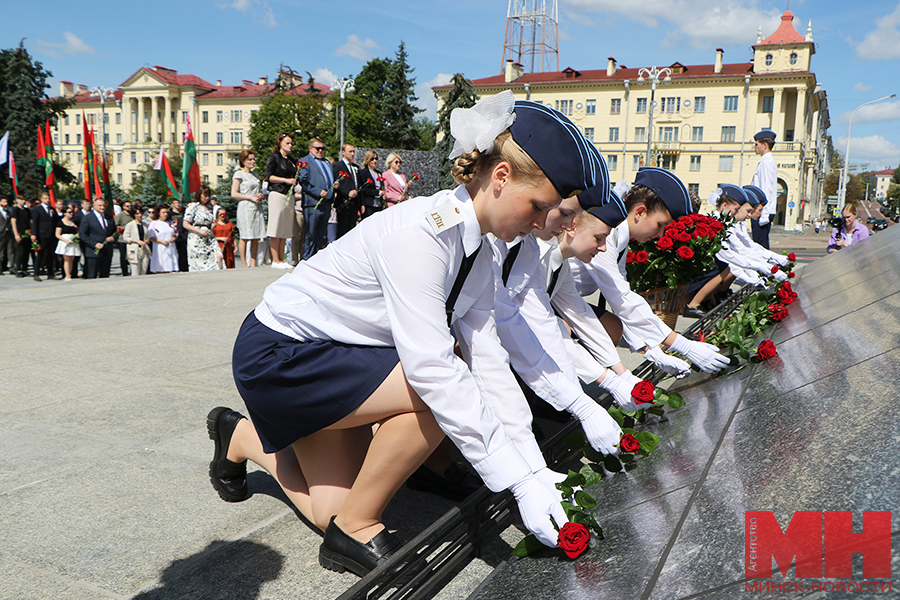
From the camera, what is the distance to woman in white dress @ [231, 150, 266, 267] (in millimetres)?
10656

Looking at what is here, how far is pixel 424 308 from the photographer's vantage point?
6.13ft

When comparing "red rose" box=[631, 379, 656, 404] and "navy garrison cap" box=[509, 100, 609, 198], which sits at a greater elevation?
"navy garrison cap" box=[509, 100, 609, 198]

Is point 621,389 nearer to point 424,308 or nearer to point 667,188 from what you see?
point 424,308

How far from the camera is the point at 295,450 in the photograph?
7.41 ft

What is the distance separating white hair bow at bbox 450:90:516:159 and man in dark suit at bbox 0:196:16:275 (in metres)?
15.4

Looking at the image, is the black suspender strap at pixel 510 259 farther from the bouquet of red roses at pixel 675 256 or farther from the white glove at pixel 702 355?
the bouquet of red roses at pixel 675 256

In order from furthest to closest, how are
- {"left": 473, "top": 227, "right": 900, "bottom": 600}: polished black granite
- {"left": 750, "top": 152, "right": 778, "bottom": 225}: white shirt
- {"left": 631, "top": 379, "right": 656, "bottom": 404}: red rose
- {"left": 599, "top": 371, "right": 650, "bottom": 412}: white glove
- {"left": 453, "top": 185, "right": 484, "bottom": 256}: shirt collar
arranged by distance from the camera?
{"left": 750, "top": 152, "right": 778, "bottom": 225}: white shirt < {"left": 599, "top": 371, "right": 650, "bottom": 412}: white glove < {"left": 631, "top": 379, "right": 656, "bottom": 404}: red rose < {"left": 453, "top": 185, "right": 484, "bottom": 256}: shirt collar < {"left": 473, "top": 227, "right": 900, "bottom": 600}: polished black granite

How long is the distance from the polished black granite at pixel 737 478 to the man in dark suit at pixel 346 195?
26.5 ft

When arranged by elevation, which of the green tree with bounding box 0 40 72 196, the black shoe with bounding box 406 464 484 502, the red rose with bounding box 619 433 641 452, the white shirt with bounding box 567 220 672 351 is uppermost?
the green tree with bounding box 0 40 72 196

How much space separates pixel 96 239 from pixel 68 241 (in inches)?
29.0

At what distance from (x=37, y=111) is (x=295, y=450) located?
53354 mm

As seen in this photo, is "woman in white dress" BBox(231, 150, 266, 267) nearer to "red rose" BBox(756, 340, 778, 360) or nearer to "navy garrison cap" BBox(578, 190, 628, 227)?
"navy garrison cap" BBox(578, 190, 628, 227)

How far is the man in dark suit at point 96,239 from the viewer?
39.5 ft

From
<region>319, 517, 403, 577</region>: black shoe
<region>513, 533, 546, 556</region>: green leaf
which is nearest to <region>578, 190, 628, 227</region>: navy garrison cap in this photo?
<region>513, 533, 546, 556</region>: green leaf
